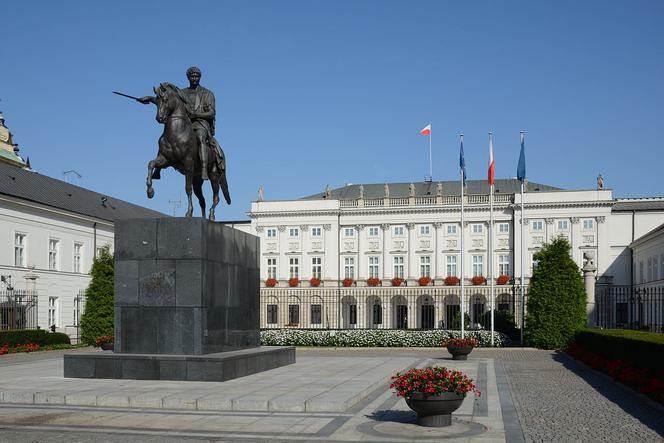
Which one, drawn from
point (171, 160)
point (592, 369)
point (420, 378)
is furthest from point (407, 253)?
point (420, 378)

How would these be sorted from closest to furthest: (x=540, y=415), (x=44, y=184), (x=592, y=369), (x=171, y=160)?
1. (x=540, y=415)
2. (x=171, y=160)
3. (x=592, y=369)
4. (x=44, y=184)

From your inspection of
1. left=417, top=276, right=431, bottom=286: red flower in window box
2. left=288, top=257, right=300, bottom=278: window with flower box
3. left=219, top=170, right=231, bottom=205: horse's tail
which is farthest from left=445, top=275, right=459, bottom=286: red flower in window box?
left=219, top=170, right=231, bottom=205: horse's tail

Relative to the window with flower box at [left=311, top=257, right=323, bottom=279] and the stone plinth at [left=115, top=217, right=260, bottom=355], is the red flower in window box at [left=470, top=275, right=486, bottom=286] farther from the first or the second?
the stone plinth at [left=115, top=217, right=260, bottom=355]

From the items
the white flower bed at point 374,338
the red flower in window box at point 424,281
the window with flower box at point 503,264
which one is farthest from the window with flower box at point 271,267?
the white flower bed at point 374,338

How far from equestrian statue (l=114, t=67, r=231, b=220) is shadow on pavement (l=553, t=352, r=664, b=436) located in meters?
10.5

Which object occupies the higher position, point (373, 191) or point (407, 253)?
point (373, 191)

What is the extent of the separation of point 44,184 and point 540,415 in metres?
48.2

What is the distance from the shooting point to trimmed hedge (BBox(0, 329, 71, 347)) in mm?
34656

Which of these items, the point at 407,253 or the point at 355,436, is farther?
the point at 407,253

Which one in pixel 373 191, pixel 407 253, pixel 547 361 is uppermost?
pixel 373 191

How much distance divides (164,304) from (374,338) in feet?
68.9

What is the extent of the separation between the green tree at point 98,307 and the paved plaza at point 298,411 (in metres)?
19.4

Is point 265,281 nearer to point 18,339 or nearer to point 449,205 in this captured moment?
point 449,205

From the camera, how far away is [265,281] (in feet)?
270
